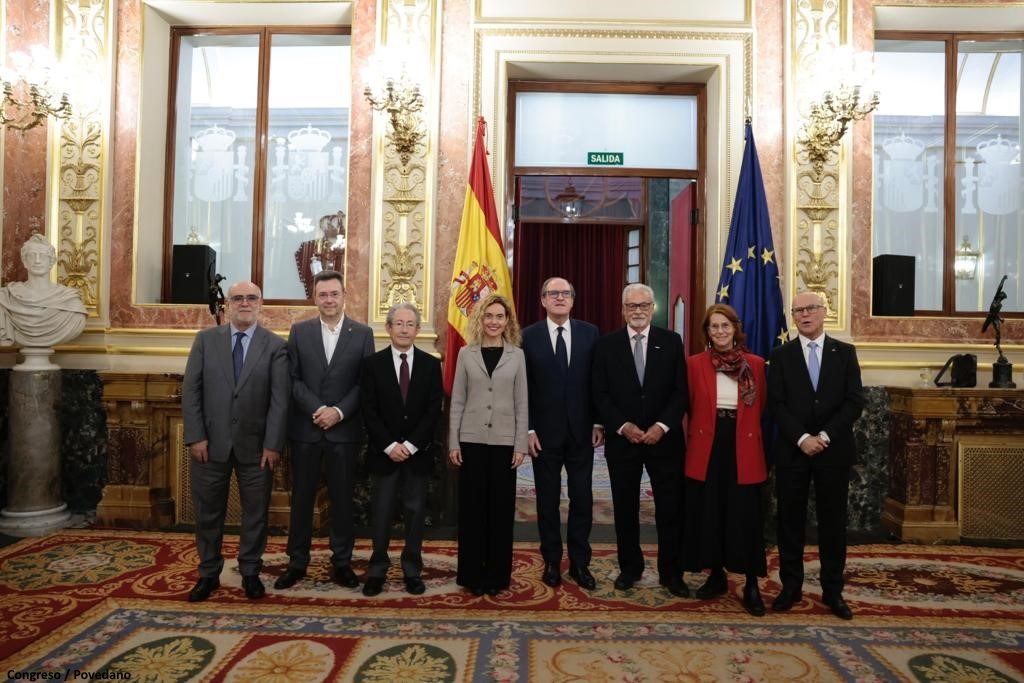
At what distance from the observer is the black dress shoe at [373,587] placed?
3.35 meters

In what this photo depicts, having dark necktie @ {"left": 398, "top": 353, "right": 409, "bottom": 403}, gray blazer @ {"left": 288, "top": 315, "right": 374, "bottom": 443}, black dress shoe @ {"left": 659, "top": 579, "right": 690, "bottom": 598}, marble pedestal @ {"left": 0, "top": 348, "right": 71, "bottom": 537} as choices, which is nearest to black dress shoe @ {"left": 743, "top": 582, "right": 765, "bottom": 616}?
black dress shoe @ {"left": 659, "top": 579, "right": 690, "bottom": 598}

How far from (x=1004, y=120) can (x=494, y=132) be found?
4.19 metres

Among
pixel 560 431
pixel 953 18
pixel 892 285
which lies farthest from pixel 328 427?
pixel 953 18

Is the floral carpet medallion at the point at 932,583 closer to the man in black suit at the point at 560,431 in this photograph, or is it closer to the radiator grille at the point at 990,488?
the radiator grille at the point at 990,488

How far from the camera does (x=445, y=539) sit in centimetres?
445

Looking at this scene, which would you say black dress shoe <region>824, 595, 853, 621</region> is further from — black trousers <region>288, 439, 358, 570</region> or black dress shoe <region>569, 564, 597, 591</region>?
black trousers <region>288, 439, 358, 570</region>

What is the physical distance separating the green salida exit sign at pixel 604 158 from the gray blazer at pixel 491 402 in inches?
97.7

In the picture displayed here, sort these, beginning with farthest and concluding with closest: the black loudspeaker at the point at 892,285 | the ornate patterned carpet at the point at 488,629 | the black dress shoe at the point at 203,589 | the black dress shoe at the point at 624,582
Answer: the black loudspeaker at the point at 892,285
the black dress shoe at the point at 624,582
the black dress shoe at the point at 203,589
the ornate patterned carpet at the point at 488,629

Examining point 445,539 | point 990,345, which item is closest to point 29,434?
point 445,539

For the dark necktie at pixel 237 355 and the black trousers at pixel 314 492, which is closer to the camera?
the dark necktie at pixel 237 355

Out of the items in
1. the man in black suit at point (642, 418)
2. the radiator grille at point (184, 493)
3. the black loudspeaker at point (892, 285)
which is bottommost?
the radiator grille at point (184, 493)

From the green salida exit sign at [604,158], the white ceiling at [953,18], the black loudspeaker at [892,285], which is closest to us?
the black loudspeaker at [892,285]

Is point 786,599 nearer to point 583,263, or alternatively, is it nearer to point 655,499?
point 655,499

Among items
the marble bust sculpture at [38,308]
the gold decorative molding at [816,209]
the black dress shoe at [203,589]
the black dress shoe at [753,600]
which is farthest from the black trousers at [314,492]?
the gold decorative molding at [816,209]
